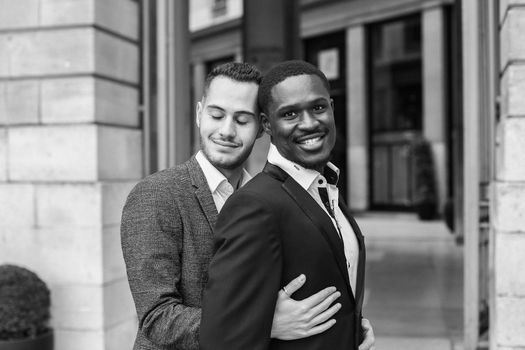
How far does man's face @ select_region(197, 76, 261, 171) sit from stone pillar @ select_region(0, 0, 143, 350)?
3858 millimetres

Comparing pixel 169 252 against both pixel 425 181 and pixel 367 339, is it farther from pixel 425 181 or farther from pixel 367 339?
pixel 425 181

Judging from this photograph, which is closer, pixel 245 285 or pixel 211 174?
pixel 245 285

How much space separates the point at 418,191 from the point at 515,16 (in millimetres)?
15152

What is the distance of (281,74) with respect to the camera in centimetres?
191

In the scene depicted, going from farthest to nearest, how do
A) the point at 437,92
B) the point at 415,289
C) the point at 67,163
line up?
the point at 437,92
the point at 415,289
the point at 67,163

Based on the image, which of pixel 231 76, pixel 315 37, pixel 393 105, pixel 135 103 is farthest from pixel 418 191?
pixel 231 76

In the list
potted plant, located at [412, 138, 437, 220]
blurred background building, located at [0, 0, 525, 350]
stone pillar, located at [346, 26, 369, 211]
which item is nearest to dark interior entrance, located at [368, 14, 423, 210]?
stone pillar, located at [346, 26, 369, 211]

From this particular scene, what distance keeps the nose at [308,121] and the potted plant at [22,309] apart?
4282 mm

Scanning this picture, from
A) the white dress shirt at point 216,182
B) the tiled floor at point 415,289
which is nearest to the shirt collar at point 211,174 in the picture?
the white dress shirt at point 216,182

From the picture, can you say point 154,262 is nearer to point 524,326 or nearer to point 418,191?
point 524,326

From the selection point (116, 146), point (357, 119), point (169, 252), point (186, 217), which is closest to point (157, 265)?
point (169, 252)

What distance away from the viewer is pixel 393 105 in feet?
71.4

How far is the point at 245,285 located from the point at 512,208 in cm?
381

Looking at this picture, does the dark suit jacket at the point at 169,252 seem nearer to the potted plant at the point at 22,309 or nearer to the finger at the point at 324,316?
the finger at the point at 324,316
